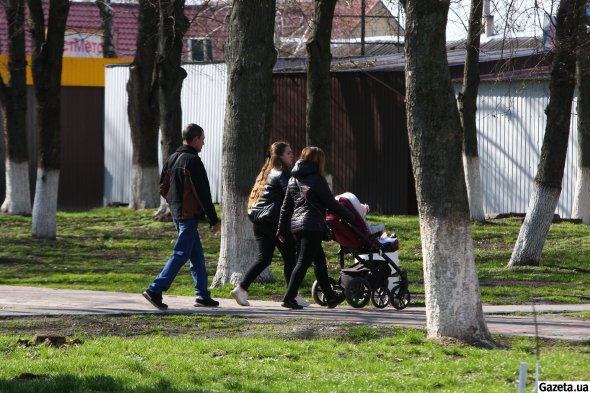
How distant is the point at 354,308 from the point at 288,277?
801 mm

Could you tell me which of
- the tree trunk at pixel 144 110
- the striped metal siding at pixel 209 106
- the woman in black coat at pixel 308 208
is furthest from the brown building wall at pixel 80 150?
the woman in black coat at pixel 308 208

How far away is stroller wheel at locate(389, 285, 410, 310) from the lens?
39.8 ft

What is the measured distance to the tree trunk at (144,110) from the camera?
26062 mm

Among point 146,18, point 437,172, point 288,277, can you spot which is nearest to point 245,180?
point 288,277

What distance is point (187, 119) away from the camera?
104 feet

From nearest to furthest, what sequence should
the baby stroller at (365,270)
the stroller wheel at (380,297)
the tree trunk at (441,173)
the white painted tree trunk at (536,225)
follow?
the tree trunk at (441,173), the baby stroller at (365,270), the stroller wheel at (380,297), the white painted tree trunk at (536,225)

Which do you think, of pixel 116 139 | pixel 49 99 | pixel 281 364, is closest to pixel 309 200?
pixel 281 364

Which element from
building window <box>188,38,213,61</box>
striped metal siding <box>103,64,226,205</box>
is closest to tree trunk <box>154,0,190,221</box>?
striped metal siding <box>103,64,226,205</box>

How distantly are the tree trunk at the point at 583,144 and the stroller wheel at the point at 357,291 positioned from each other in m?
9.21

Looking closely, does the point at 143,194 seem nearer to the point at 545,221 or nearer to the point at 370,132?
the point at 370,132

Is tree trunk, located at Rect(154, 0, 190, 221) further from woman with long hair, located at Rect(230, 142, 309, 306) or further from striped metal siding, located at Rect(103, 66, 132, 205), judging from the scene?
woman with long hair, located at Rect(230, 142, 309, 306)

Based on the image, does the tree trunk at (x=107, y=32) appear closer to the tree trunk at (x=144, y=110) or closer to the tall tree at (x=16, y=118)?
the tree trunk at (x=144, y=110)

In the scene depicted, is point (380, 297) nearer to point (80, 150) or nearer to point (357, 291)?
point (357, 291)

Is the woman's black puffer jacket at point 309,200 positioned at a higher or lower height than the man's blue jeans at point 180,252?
higher
